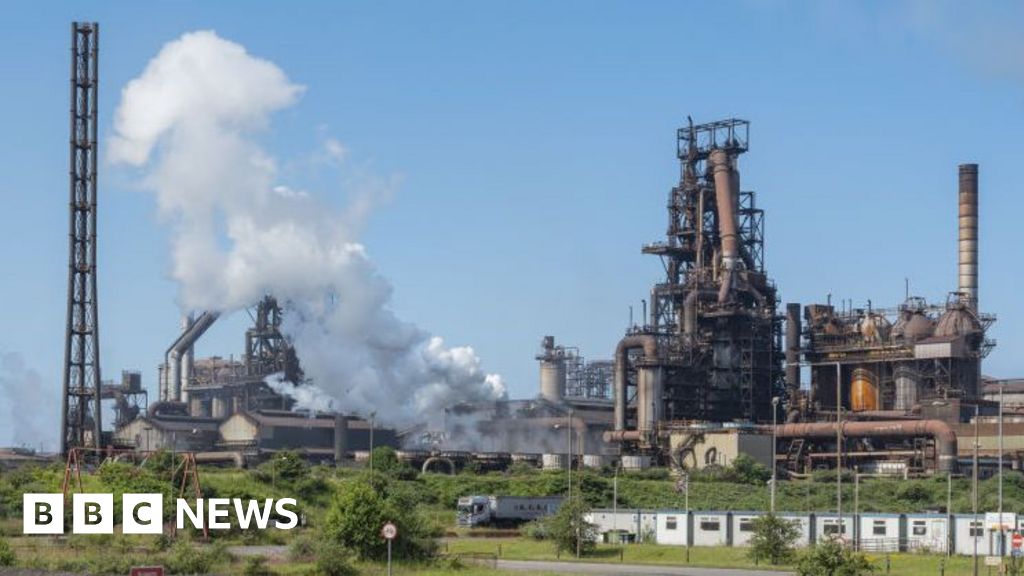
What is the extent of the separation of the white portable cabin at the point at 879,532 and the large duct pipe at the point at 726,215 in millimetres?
67080

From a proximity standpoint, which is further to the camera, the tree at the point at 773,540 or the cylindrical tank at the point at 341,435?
the cylindrical tank at the point at 341,435

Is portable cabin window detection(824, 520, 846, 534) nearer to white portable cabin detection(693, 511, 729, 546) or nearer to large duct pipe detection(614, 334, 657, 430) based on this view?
white portable cabin detection(693, 511, 729, 546)

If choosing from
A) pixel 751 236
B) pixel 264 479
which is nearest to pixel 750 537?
pixel 264 479

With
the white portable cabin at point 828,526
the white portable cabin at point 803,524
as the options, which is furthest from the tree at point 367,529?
the white portable cabin at point 828,526

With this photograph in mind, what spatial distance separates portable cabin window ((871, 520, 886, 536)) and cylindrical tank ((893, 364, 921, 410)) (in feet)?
182

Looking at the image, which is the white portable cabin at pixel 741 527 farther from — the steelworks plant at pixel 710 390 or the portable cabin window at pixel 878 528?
the steelworks plant at pixel 710 390

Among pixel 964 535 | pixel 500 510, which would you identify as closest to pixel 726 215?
pixel 500 510

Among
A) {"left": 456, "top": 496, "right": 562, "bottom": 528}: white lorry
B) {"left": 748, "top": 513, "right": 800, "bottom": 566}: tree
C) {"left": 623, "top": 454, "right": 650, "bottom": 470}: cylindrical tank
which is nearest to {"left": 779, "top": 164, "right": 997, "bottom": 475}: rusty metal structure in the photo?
{"left": 623, "top": 454, "right": 650, "bottom": 470}: cylindrical tank

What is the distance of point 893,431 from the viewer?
449 feet

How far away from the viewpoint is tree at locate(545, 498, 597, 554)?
86875mm

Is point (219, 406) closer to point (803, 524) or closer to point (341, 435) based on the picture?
point (341, 435)

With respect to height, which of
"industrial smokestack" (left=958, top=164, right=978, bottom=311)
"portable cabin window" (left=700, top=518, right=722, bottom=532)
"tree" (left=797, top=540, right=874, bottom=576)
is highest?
"industrial smokestack" (left=958, top=164, right=978, bottom=311)

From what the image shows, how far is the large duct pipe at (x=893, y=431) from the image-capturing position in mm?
132500

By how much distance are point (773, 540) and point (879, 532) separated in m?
10.8
